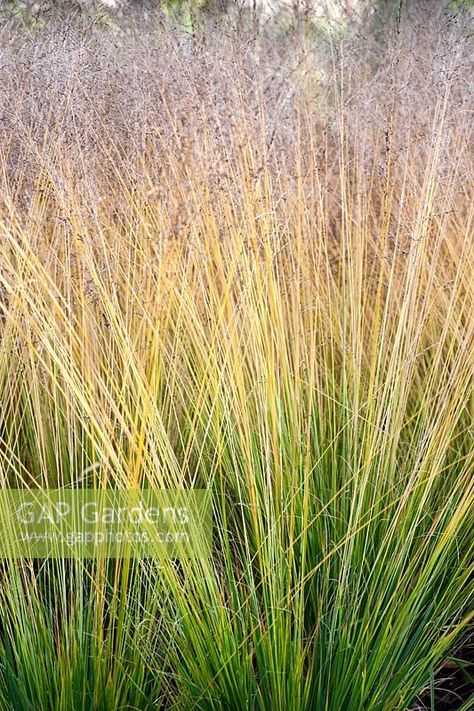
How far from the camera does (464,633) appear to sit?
70.1 inches

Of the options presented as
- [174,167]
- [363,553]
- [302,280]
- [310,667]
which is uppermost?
[174,167]

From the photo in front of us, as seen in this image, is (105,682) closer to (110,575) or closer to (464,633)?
(110,575)

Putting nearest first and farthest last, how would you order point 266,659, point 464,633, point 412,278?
1. point 266,659
2. point 412,278
3. point 464,633

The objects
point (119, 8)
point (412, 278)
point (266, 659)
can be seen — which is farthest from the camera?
point (119, 8)

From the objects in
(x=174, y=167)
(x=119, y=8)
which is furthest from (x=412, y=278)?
(x=119, y=8)

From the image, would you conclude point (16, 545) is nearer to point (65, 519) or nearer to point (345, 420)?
point (65, 519)

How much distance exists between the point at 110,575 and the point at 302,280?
2.70ft

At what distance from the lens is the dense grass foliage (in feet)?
4.61

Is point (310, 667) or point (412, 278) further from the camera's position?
point (412, 278)

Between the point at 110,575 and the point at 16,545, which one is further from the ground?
the point at 16,545

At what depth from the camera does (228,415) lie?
1576 mm

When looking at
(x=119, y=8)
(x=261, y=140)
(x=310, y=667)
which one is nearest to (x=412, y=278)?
(x=261, y=140)

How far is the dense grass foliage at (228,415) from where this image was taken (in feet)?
4.61

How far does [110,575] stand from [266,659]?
18.4 inches
